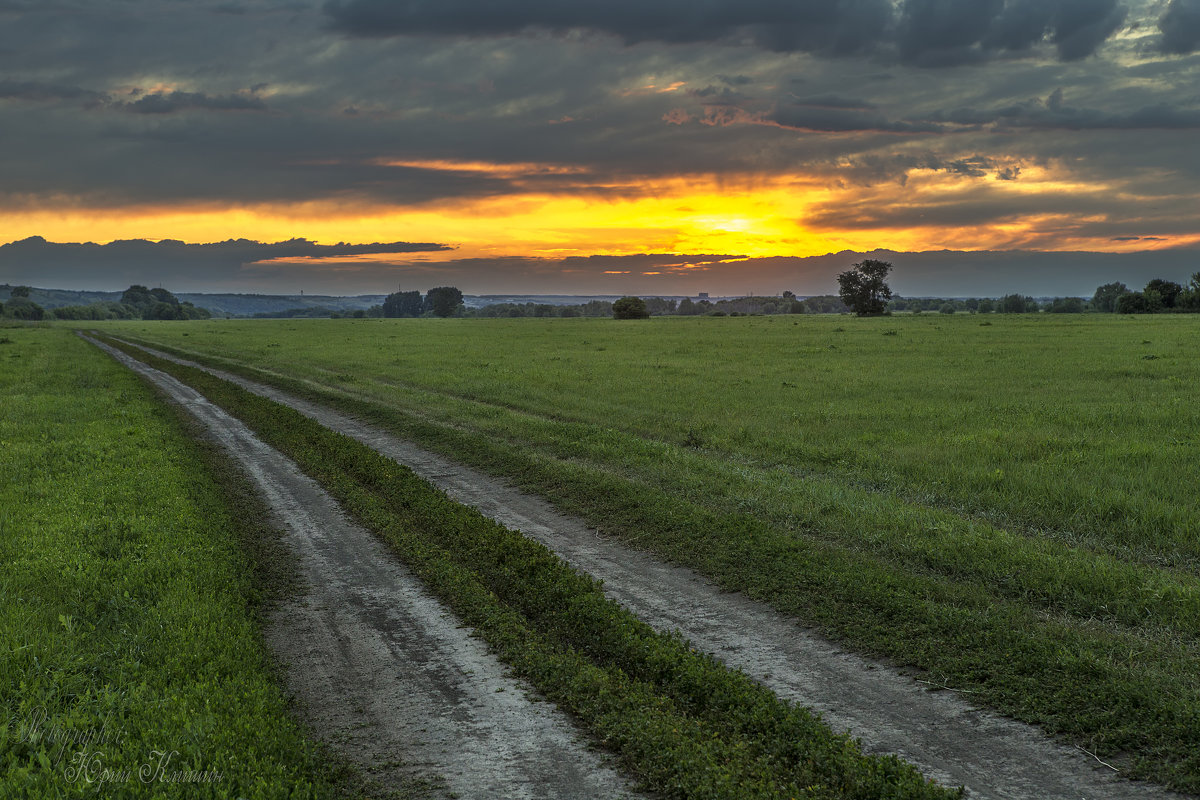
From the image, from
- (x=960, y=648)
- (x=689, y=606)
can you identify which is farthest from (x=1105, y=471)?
(x=689, y=606)

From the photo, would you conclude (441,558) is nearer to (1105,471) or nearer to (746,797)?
(746,797)

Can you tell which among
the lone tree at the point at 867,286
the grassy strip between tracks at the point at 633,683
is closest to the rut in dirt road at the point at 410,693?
the grassy strip between tracks at the point at 633,683

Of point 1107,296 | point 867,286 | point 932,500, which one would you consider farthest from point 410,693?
point 1107,296

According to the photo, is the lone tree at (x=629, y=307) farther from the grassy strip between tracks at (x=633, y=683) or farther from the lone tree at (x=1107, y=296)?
the grassy strip between tracks at (x=633, y=683)

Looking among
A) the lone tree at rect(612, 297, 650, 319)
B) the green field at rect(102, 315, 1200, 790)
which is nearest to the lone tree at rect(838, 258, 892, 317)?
the lone tree at rect(612, 297, 650, 319)

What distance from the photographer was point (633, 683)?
20.0 feet

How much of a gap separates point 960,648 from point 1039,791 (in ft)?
6.79

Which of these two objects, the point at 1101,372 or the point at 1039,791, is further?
the point at 1101,372

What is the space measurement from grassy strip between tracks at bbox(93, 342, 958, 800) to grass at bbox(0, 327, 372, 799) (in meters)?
1.82

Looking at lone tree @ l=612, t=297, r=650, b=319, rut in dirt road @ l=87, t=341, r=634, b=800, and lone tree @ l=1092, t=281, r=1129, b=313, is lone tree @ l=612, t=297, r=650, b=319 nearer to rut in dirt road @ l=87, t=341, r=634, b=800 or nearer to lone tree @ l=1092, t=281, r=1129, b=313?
lone tree @ l=1092, t=281, r=1129, b=313

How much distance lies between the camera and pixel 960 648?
675 cm

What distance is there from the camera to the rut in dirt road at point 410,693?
5.05 metres

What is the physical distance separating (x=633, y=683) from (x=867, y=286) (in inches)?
5161

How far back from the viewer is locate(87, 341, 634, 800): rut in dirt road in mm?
5051
